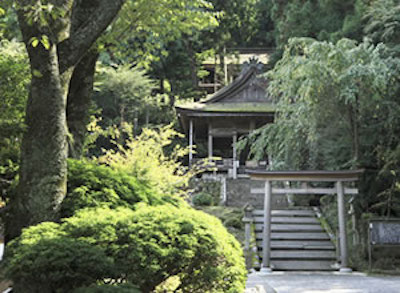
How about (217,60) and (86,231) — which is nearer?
(86,231)

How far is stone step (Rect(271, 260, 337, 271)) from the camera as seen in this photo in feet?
34.6

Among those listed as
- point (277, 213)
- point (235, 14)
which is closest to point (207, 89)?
point (235, 14)

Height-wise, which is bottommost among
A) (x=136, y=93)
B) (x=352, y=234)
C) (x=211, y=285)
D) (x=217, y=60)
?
(x=352, y=234)

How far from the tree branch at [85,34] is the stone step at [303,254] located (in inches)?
302

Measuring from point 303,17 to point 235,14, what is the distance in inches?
314

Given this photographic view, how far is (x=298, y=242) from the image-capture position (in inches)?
467

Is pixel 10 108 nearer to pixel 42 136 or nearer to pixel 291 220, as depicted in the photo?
pixel 42 136

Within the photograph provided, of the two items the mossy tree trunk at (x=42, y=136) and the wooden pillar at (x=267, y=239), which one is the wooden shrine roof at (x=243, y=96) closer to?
the wooden pillar at (x=267, y=239)

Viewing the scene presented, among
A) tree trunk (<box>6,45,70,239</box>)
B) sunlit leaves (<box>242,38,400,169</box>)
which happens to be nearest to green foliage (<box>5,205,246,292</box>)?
tree trunk (<box>6,45,70,239</box>)

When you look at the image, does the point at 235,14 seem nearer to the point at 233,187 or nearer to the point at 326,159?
the point at 233,187

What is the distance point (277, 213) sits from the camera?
13.6 metres

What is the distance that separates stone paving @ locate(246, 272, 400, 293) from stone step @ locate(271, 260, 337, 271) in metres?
0.45

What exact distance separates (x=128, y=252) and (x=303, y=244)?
8.73m

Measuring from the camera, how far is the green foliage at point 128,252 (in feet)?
11.0
